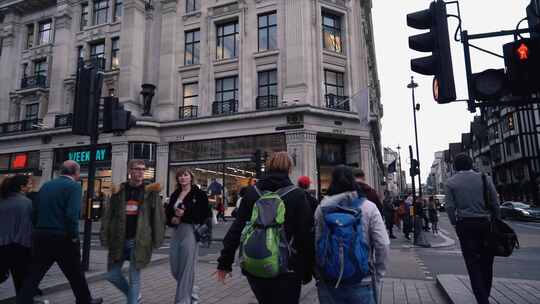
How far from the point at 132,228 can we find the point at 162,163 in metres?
20.5

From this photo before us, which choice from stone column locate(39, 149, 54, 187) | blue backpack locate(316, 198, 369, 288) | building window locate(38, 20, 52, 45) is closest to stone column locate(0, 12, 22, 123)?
building window locate(38, 20, 52, 45)

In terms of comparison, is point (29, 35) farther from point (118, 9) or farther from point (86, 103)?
point (86, 103)

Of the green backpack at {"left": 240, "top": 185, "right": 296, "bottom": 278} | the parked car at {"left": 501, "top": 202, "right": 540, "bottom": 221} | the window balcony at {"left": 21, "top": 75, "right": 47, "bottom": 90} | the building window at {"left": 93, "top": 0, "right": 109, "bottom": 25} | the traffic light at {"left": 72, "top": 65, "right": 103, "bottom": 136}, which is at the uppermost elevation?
the building window at {"left": 93, "top": 0, "right": 109, "bottom": 25}

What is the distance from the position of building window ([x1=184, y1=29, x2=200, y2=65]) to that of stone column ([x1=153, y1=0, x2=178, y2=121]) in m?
0.97

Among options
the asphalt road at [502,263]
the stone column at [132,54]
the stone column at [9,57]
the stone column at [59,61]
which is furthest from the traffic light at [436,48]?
the stone column at [9,57]

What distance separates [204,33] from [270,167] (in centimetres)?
2417

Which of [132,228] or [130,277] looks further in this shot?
[132,228]

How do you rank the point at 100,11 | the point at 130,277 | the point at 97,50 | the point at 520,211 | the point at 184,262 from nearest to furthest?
1. the point at 130,277
2. the point at 184,262
3. the point at 520,211
4. the point at 97,50
5. the point at 100,11

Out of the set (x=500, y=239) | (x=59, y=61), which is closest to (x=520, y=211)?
(x=500, y=239)

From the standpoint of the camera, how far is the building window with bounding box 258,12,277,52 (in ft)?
76.4

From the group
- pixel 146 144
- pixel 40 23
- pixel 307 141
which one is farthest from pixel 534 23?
pixel 40 23

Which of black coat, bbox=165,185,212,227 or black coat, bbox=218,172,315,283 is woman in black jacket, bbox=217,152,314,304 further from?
black coat, bbox=165,185,212,227

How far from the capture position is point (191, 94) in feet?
81.7

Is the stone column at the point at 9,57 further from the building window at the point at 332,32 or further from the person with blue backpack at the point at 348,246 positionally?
the person with blue backpack at the point at 348,246
